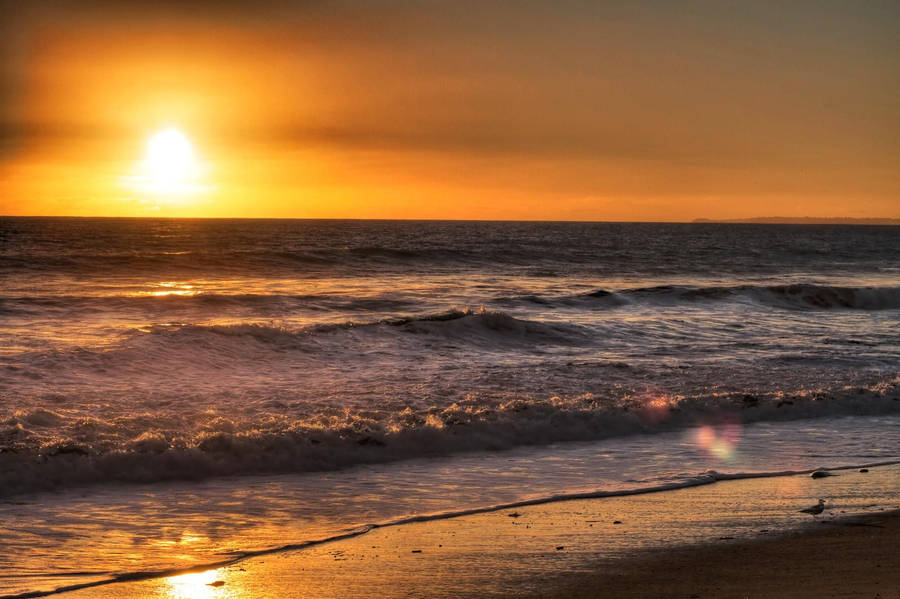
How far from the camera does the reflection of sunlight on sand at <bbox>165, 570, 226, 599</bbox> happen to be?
506cm

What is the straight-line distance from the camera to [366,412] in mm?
10734

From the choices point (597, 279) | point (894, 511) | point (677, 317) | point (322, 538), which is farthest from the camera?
point (597, 279)

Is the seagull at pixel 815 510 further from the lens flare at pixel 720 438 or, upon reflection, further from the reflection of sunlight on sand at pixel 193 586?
the reflection of sunlight on sand at pixel 193 586

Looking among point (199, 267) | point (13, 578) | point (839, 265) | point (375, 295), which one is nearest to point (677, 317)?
point (375, 295)

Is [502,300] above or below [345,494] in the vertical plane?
above

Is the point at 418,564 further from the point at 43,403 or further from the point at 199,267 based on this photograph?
the point at 199,267

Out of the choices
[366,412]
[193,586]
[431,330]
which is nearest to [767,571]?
[193,586]

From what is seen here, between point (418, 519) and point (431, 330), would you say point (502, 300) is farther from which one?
point (418, 519)

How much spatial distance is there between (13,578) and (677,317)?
20.6 m

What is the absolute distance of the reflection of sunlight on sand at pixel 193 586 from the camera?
5.06 meters

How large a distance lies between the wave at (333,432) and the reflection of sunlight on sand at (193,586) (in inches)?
117

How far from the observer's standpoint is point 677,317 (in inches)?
933

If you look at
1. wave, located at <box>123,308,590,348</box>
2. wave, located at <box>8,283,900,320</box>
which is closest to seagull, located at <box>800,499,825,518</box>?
wave, located at <box>123,308,590,348</box>

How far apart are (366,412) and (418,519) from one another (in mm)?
4087
